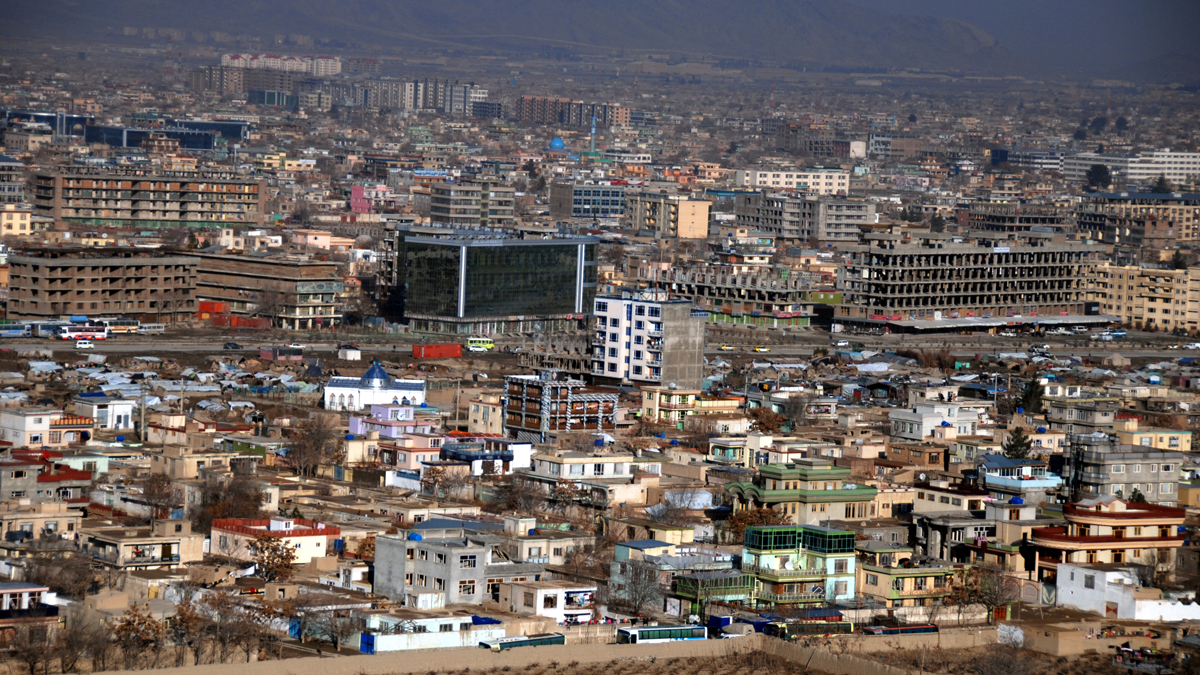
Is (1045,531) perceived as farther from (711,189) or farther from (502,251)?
(711,189)

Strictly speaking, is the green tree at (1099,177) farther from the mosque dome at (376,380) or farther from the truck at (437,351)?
the mosque dome at (376,380)

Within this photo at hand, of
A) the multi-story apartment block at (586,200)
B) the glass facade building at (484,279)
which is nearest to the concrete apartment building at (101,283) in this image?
the glass facade building at (484,279)

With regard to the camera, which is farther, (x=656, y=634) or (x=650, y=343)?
(x=650, y=343)

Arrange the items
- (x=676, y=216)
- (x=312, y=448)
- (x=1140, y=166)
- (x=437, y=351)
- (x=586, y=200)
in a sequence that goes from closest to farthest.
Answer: (x=312, y=448) → (x=437, y=351) → (x=676, y=216) → (x=586, y=200) → (x=1140, y=166)

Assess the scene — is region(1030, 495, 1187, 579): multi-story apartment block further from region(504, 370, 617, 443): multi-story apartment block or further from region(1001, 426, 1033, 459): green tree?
region(504, 370, 617, 443): multi-story apartment block

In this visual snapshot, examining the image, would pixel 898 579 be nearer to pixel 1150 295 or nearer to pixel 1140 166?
pixel 1150 295

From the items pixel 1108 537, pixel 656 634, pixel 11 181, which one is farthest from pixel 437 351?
pixel 11 181
